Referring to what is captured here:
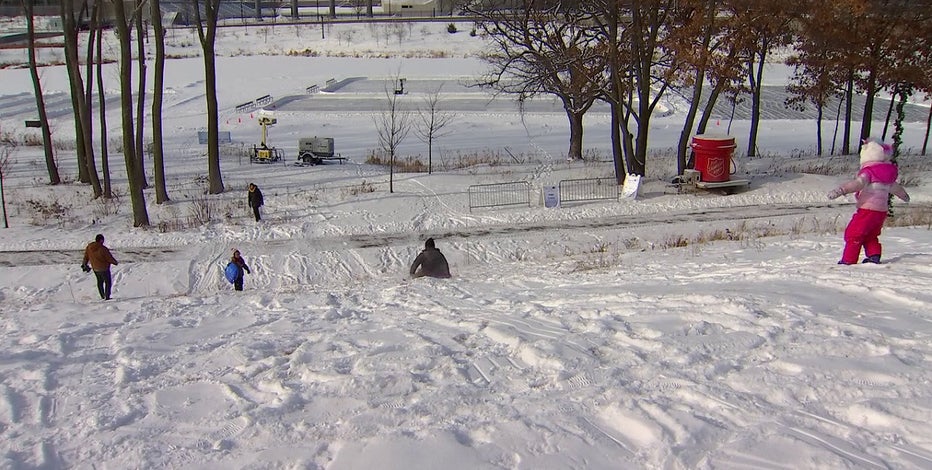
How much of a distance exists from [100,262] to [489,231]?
9209 mm

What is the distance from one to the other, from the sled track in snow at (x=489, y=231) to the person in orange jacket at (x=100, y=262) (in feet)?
10.9

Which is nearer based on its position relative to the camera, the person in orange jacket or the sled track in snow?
the person in orange jacket

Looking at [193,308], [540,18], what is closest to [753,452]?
[193,308]

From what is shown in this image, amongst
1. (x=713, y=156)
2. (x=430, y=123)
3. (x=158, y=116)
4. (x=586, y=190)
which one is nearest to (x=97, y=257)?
(x=158, y=116)

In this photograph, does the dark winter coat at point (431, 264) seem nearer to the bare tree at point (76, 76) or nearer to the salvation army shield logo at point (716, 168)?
the salvation army shield logo at point (716, 168)

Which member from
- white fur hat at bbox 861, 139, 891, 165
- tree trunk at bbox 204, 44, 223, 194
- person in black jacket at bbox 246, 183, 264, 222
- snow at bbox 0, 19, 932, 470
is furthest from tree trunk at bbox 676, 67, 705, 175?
tree trunk at bbox 204, 44, 223, 194

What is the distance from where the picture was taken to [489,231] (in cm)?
1909

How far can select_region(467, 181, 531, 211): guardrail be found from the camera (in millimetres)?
21720

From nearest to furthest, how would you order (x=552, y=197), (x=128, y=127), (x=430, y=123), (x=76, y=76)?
1. (x=128, y=127)
2. (x=552, y=197)
3. (x=76, y=76)
4. (x=430, y=123)

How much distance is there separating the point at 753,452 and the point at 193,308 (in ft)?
26.0

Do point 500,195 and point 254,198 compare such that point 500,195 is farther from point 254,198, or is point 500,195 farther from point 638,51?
point 254,198

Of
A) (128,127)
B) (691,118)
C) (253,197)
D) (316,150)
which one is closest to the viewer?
(253,197)

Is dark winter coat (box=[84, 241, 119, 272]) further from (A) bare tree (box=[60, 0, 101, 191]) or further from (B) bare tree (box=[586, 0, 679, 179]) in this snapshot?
(B) bare tree (box=[586, 0, 679, 179])

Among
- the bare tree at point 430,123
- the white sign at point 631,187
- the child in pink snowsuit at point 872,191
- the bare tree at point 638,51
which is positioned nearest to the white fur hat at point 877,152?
the child in pink snowsuit at point 872,191
